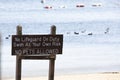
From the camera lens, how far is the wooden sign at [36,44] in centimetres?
482

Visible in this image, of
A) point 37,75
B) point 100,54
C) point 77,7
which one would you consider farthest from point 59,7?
point 37,75

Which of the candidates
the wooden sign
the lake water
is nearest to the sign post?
the wooden sign

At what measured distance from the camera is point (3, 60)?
1009cm

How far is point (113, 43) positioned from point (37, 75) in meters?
6.04

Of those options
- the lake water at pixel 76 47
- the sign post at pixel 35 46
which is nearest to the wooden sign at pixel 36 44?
the sign post at pixel 35 46

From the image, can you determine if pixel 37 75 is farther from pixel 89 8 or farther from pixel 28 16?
pixel 89 8

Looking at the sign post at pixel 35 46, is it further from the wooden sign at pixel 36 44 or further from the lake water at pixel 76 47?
the lake water at pixel 76 47

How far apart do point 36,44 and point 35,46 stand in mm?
23

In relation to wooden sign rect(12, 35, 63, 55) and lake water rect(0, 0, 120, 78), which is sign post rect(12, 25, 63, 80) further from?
lake water rect(0, 0, 120, 78)

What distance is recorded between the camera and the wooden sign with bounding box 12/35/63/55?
4.82 metres

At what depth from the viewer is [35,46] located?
4.86 metres

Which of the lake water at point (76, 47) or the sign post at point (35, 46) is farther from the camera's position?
the lake water at point (76, 47)

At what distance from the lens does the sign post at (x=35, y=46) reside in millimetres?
4820

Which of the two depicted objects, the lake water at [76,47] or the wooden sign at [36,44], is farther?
the lake water at [76,47]
